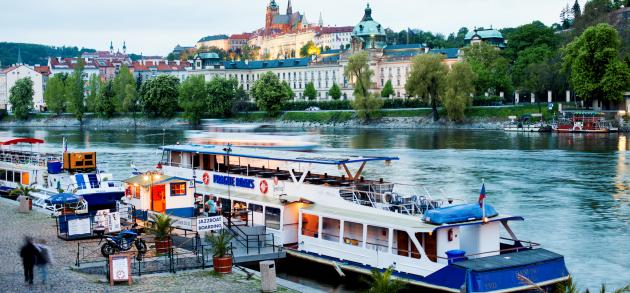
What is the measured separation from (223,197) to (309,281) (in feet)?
22.4

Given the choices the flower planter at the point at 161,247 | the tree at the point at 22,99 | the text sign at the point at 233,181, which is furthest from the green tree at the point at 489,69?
the flower planter at the point at 161,247

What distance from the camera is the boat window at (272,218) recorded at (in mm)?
29672

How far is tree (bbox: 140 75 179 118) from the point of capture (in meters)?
157

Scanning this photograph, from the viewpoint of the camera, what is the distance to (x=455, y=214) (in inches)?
952

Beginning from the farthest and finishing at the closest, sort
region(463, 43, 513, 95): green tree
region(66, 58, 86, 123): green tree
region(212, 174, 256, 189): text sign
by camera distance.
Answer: region(66, 58, 86, 123): green tree → region(463, 43, 513, 95): green tree → region(212, 174, 256, 189): text sign

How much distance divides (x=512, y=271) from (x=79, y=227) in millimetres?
15079

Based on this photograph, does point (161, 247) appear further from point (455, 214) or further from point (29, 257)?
point (455, 214)

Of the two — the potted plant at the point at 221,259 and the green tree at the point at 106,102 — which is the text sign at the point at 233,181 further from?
the green tree at the point at 106,102

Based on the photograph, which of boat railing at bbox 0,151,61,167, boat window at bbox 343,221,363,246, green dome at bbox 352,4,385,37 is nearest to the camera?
boat window at bbox 343,221,363,246

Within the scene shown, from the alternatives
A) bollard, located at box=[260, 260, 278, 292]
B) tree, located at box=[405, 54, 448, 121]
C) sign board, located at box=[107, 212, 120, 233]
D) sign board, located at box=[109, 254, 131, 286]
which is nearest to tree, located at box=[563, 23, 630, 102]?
tree, located at box=[405, 54, 448, 121]

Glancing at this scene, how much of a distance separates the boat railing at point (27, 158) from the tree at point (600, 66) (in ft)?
249

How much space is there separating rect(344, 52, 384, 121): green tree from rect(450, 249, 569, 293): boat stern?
111 meters

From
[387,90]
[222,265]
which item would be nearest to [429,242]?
[222,265]

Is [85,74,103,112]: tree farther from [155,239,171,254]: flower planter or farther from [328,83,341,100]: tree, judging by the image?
[155,239,171,254]: flower planter
